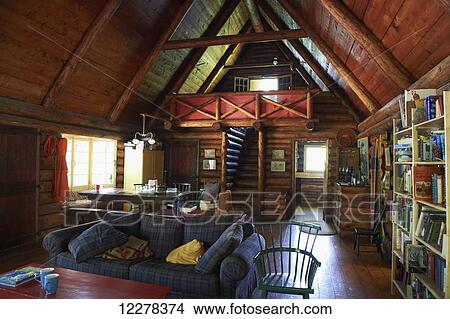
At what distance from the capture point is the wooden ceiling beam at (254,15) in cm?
886

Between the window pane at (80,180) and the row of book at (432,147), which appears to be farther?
the window pane at (80,180)

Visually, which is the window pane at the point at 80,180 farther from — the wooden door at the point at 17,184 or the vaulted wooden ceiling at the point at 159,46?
the wooden door at the point at 17,184

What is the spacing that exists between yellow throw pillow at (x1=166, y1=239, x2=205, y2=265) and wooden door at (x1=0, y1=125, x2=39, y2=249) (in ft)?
12.0

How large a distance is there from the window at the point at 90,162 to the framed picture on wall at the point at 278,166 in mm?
4750

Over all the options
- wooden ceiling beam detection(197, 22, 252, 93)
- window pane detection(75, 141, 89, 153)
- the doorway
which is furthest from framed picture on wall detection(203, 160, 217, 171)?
the doorway

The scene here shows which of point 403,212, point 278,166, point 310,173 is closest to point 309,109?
point 278,166

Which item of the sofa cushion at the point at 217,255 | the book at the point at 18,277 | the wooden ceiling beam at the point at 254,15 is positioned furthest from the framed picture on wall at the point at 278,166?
the book at the point at 18,277

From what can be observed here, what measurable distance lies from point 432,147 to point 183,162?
7.90m

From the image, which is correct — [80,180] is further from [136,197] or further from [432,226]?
[432,226]

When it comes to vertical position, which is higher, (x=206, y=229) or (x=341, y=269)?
→ (x=206, y=229)

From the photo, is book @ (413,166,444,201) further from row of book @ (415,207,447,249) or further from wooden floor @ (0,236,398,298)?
wooden floor @ (0,236,398,298)

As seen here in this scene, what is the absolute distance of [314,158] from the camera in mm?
13031
